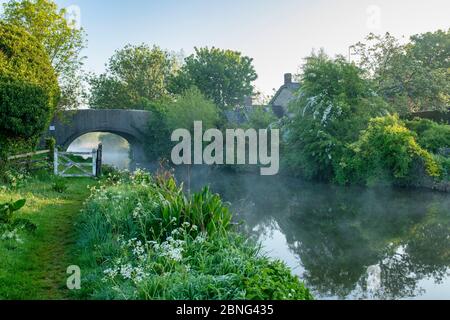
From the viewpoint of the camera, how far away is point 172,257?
5.60 m

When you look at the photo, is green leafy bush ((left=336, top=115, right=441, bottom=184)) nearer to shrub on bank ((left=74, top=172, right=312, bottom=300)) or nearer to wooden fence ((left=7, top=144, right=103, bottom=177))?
wooden fence ((left=7, top=144, right=103, bottom=177))

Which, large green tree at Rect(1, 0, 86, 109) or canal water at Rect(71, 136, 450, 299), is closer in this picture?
canal water at Rect(71, 136, 450, 299)

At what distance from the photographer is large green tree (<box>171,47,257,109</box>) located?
46.0m

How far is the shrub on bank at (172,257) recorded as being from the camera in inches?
199

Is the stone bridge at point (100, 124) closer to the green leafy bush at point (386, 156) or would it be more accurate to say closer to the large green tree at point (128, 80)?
the large green tree at point (128, 80)

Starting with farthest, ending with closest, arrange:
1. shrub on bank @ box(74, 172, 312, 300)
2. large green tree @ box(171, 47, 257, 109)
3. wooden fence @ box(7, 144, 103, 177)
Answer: large green tree @ box(171, 47, 257, 109) → wooden fence @ box(7, 144, 103, 177) → shrub on bank @ box(74, 172, 312, 300)

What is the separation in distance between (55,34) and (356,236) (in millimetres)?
23447

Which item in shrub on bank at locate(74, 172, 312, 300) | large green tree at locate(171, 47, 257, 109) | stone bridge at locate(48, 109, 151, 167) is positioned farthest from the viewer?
large green tree at locate(171, 47, 257, 109)

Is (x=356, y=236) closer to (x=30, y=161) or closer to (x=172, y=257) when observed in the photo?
(x=172, y=257)

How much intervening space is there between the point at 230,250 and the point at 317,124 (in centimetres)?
1712

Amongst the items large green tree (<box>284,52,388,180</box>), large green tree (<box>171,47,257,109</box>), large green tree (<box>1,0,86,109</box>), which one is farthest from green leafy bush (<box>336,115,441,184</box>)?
large green tree (<box>171,47,257,109</box>)

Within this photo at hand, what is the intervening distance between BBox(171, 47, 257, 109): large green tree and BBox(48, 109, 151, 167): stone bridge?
869cm

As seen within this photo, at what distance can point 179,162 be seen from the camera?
34500 millimetres
